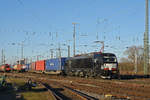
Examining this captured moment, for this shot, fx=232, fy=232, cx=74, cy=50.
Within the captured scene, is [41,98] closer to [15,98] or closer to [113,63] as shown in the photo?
[15,98]

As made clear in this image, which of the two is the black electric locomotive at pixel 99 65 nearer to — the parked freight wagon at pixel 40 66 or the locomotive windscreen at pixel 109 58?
the locomotive windscreen at pixel 109 58

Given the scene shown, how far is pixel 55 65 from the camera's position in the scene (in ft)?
145

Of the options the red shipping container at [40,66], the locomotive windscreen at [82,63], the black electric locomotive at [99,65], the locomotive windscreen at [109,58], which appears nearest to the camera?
the black electric locomotive at [99,65]

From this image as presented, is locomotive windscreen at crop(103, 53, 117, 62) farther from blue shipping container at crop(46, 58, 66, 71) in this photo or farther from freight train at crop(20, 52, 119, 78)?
blue shipping container at crop(46, 58, 66, 71)

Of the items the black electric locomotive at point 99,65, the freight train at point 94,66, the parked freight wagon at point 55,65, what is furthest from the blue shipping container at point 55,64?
the black electric locomotive at point 99,65

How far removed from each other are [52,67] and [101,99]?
3548 centimetres

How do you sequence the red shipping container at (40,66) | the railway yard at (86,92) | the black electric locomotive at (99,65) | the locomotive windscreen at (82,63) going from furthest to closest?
the red shipping container at (40,66)
the locomotive windscreen at (82,63)
the black electric locomotive at (99,65)
the railway yard at (86,92)

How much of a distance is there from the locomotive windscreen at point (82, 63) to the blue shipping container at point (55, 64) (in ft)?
21.1

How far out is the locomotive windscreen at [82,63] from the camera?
95.1 feet

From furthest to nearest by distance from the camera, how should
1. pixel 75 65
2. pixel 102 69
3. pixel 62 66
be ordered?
1. pixel 62 66
2. pixel 75 65
3. pixel 102 69

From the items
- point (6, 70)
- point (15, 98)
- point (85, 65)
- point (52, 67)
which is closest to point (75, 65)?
point (85, 65)

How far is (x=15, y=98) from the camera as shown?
13.1 meters

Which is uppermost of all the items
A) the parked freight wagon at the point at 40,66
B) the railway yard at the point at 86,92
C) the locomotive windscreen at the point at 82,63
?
the locomotive windscreen at the point at 82,63

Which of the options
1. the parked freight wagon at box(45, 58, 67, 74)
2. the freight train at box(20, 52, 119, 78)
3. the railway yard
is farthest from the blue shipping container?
the railway yard
